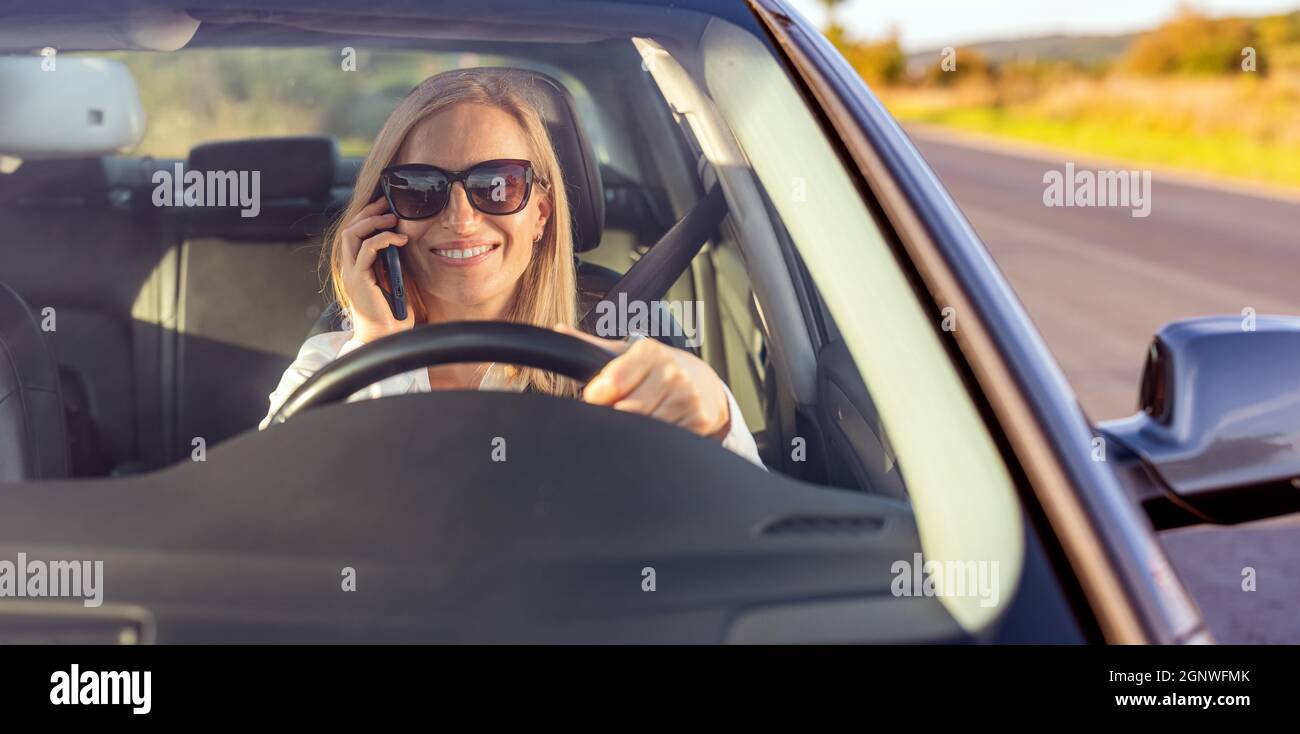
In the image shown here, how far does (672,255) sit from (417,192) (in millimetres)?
511

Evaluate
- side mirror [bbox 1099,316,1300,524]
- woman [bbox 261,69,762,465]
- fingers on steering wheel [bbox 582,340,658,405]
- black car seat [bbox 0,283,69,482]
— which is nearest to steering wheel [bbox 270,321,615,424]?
fingers on steering wheel [bbox 582,340,658,405]

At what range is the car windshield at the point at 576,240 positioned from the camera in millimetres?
1273

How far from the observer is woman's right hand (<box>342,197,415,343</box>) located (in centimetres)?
164

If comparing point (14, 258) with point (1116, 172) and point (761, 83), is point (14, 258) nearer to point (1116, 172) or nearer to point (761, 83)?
point (761, 83)

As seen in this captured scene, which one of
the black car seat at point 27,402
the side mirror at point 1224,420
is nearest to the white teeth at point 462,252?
the black car seat at point 27,402

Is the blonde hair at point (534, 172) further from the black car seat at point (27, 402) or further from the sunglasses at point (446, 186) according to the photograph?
the black car seat at point (27, 402)

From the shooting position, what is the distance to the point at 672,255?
199 centimetres

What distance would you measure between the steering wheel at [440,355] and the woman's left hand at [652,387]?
21mm

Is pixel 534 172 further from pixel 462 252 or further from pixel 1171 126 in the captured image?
pixel 1171 126

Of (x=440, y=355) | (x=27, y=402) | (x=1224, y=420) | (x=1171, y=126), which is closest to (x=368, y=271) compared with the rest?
(x=440, y=355)

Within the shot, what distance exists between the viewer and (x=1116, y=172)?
56.9 feet

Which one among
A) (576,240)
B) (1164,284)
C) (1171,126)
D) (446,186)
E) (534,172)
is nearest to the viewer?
(446,186)

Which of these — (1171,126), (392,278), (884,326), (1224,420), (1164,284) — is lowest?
(1224,420)
